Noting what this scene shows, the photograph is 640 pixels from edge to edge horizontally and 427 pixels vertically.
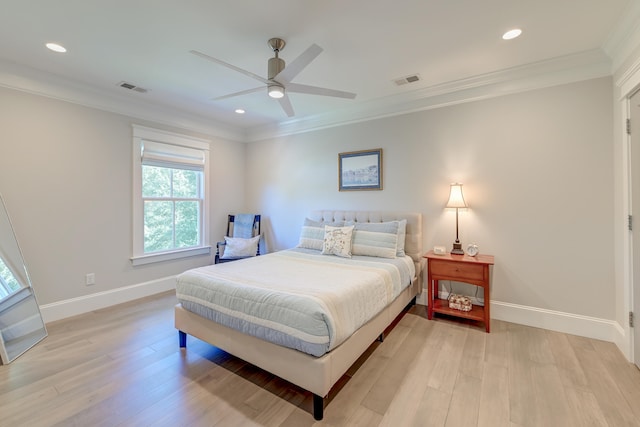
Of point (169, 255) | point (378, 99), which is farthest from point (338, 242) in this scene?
point (169, 255)

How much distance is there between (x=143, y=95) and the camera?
11.4 ft

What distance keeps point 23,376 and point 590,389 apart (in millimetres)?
4087

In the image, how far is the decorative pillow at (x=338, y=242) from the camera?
3215 mm

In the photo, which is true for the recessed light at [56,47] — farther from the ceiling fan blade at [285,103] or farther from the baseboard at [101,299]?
the baseboard at [101,299]

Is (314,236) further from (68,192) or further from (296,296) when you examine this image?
(68,192)

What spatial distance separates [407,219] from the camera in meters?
3.44

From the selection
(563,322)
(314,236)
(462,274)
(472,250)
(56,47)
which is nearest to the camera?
(56,47)

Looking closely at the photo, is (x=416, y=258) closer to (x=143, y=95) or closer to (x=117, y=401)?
(x=117, y=401)

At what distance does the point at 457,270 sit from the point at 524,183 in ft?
3.77

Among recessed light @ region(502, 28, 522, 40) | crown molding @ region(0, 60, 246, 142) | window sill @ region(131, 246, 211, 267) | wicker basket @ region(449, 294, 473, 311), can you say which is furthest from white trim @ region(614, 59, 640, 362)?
window sill @ region(131, 246, 211, 267)

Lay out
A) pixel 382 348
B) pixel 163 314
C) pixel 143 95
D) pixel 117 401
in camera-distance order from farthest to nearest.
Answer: pixel 143 95
pixel 163 314
pixel 382 348
pixel 117 401

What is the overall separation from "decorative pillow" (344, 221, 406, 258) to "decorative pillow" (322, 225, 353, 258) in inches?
4.1

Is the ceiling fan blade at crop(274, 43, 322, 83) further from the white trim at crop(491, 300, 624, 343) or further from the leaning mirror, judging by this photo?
the white trim at crop(491, 300, 624, 343)

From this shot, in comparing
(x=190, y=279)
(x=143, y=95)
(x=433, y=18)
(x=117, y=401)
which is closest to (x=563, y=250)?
(x=433, y=18)
